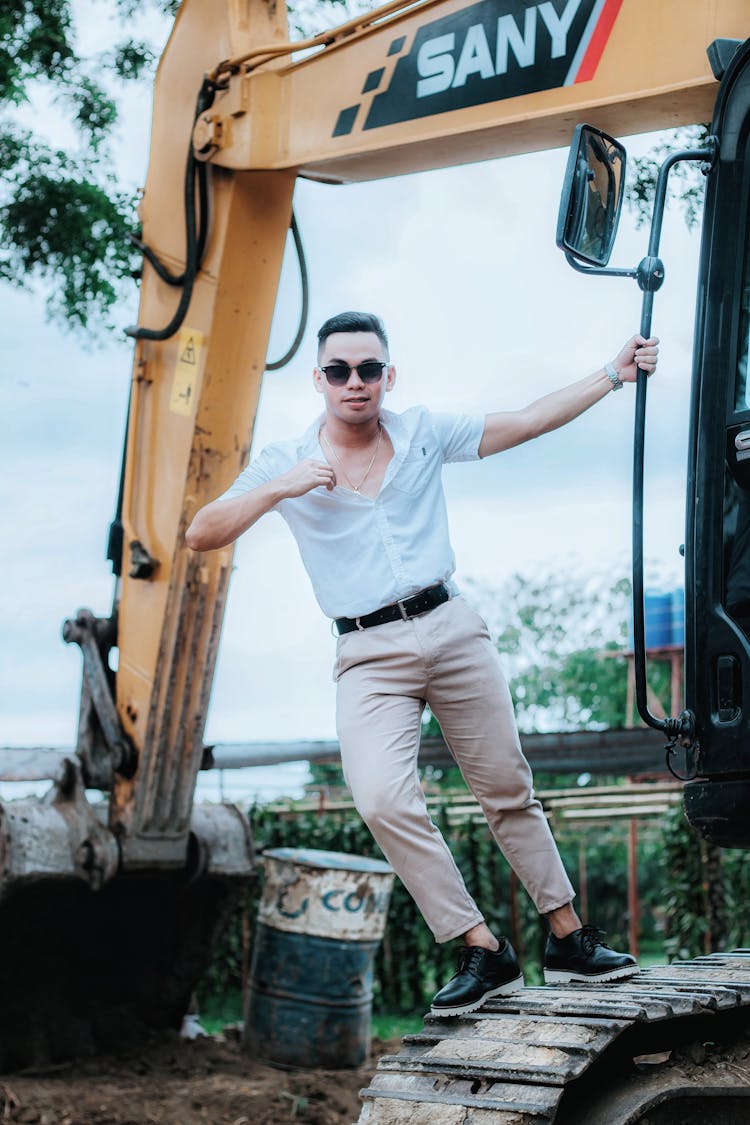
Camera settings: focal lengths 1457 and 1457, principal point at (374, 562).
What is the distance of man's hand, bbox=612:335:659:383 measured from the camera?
3.28 meters

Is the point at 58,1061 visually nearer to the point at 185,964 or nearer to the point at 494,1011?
the point at 185,964

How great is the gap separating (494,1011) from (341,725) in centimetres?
74

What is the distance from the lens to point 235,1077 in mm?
7461

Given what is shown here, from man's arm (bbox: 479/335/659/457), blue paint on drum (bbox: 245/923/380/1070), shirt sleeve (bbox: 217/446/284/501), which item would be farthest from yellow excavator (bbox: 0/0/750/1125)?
shirt sleeve (bbox: 217/446/284/501)

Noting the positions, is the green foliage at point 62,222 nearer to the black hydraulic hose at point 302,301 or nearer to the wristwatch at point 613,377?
the black hydraulic hose at point 302,301

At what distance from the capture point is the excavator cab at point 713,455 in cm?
309

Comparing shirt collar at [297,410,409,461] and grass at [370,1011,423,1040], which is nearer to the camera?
shirt collar at [297,410,409,461]

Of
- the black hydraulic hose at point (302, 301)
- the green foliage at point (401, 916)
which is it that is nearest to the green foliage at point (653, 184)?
the black hydraulic hose at point (302, 301)

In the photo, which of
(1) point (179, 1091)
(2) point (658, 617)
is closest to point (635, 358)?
(2) point (658, 617)

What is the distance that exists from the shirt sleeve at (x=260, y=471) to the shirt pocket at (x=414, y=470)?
11.9 inches

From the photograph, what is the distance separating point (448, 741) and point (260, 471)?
0.81 m

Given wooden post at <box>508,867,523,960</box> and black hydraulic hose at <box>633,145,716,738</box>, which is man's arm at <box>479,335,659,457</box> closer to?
black hydraulic hose at <box>633,145,716,738</box>

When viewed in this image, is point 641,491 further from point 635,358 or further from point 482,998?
point 482,998

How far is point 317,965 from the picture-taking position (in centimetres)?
812
